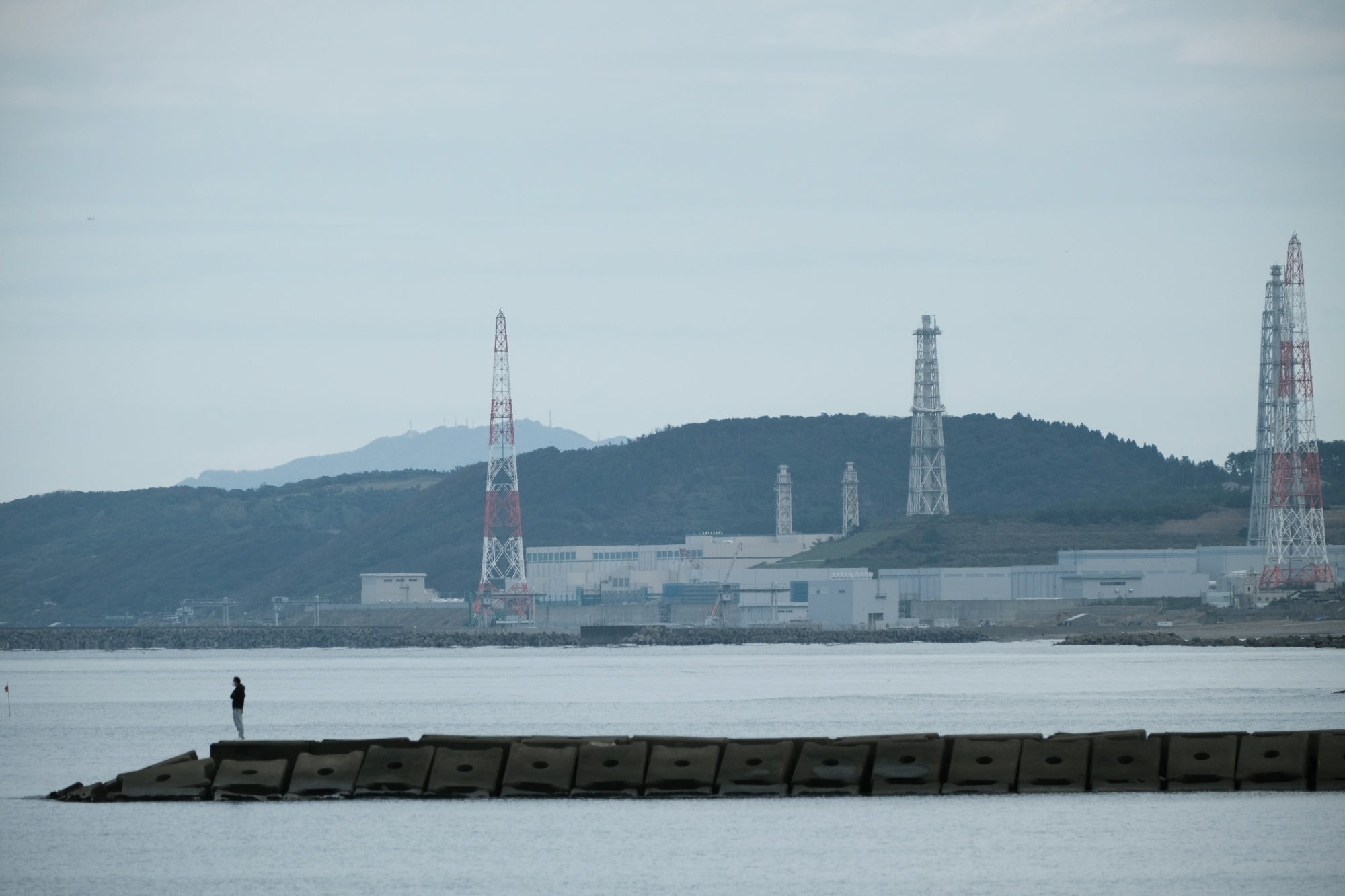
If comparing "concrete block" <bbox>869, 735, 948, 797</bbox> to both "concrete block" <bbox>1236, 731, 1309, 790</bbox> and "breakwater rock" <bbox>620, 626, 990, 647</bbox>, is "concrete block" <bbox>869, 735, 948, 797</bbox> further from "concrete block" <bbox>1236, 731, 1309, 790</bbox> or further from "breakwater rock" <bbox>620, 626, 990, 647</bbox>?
"breakwater rock" <bbox>620, 626, 990, 647</bbox>

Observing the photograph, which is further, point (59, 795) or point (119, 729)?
point (119, 729)

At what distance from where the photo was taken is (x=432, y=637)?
535 feet

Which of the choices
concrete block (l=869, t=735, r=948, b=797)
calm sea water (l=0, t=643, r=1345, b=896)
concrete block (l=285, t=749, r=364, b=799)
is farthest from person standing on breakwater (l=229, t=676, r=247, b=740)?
concrete block (l=869, t=735, r=948, b=797)

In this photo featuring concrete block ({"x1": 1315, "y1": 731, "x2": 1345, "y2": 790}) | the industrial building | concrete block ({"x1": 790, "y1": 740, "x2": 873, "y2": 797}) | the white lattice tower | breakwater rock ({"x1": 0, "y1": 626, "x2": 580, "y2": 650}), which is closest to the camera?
concrete block ({"x1": 1315, "y1": 731, "x2": 1345, "y2": 790})

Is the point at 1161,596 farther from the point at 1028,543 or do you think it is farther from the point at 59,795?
the point at 59,795

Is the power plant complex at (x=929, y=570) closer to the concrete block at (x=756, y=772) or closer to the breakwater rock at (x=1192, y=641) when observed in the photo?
the breakwater rock at (x=1192, y=641)

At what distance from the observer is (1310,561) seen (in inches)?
5659

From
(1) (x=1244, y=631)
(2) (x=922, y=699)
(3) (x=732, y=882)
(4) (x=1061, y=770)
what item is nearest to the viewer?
(3) (x=732, y=882)

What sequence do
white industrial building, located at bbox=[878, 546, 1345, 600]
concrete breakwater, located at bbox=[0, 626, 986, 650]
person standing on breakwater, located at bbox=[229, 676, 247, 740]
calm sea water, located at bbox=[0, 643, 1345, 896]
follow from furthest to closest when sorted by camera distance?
white industrial building, located at bbox=[878, 546, 1345, 600]
concrete breakwater, located at bbox=[0, 626, 986, 650]
person standing on breakwater, located at bbox=[229, 676, 247, 740]
calm sea water, located at bbox=[0, 643, 1345, 896]

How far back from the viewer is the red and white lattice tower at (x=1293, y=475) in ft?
442

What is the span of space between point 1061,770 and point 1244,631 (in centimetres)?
11039

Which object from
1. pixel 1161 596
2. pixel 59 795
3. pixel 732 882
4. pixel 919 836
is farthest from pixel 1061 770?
pixel 1161 596

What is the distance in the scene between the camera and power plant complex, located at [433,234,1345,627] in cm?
13950

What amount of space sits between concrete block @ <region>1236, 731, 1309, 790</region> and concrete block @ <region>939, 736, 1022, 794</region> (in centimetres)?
333
